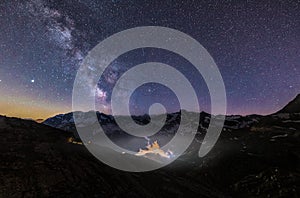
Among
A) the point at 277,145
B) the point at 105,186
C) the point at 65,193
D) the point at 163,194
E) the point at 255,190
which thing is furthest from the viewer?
the point at 277,145

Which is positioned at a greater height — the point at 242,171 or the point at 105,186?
the point at 105,186

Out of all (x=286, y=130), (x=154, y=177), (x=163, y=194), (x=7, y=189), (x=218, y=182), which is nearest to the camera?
(x=7, y=189)

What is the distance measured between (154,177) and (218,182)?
8368cm

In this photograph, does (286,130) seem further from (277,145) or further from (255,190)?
(255,190)

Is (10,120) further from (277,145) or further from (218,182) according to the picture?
(277,145)

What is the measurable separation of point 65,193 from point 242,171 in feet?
384

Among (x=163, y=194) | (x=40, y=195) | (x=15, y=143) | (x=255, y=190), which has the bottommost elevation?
(x=255, y=190)

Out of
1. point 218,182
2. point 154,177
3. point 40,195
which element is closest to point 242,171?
point 218,182

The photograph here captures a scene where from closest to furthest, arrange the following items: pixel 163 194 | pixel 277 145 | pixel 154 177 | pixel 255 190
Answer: pixel 163 194 → pixel 154 177 → pixel 255 190 → pixel 277 145

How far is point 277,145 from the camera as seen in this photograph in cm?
15175

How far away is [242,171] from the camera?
415 ft

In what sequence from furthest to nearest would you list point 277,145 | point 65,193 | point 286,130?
point 286,130, point 277,145, point 65,193

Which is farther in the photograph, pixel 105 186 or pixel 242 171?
pixel 242 171

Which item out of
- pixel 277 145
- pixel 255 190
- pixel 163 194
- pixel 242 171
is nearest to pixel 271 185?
pixel 255 190
